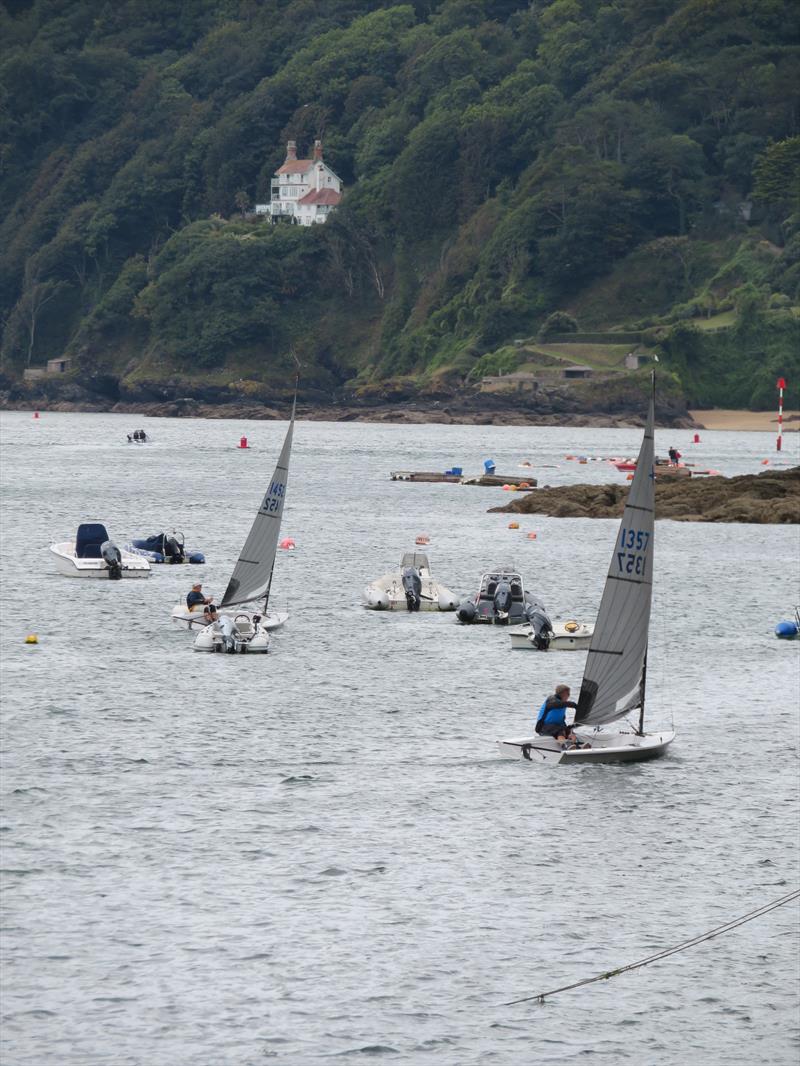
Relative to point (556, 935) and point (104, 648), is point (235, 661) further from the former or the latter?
point (556, 935)

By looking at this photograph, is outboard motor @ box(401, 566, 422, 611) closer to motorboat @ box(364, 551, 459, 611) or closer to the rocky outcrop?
motorboat @ box(364, 551, 459, 611)

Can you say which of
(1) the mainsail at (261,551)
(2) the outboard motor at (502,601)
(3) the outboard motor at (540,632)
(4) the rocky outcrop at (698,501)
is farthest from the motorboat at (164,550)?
(4) the rocky outcrop at (698,501)

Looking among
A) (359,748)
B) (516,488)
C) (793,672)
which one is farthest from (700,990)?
(516,488)

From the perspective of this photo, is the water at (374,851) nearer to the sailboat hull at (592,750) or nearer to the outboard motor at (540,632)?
the sailboat hull at (592,750)

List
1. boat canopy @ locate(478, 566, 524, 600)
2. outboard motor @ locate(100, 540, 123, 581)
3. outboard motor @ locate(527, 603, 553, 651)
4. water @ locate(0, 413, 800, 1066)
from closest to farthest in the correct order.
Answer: water @ locate(0, 413, 800, 1066) < outboard motor @ locate(527, 603, 553, 651) < boat canopy @ locate(478, 566, 524, 600) < outboard motor @ locate(100, 540, 123, 581)

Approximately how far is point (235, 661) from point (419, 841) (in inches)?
768

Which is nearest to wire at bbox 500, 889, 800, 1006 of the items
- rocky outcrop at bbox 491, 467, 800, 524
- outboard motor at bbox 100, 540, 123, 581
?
outboard motor at bbox 100, 540, 123, 581

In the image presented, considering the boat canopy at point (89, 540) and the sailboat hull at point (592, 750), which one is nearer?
the sailboat hull at point (592, 750)

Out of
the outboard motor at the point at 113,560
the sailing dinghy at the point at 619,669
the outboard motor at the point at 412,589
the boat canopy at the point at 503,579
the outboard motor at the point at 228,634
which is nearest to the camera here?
the sailing dinghy at the point at 619,669

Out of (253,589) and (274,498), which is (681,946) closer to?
(274,498)

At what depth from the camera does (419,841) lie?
32.0 m

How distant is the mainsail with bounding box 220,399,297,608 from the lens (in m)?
55.2

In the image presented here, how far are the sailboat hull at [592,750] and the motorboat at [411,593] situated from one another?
23.6 metres

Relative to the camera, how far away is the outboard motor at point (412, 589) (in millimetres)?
61719
